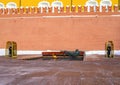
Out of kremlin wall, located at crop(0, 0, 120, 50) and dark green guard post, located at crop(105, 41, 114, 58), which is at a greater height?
kremlin wall, located at crop(0, 0, 120, 50)

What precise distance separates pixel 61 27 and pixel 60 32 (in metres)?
0.34

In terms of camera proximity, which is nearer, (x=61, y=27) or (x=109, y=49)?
(x=109, y=49)

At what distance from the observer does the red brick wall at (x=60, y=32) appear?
19.4 metres

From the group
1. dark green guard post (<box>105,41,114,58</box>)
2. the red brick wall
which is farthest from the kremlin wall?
dark green guard post (<box>105,41,114,58</box>)

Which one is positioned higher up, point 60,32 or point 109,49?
point 60,32

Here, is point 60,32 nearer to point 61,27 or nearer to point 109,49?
point 61,27

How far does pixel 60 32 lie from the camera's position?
19938 millimetres

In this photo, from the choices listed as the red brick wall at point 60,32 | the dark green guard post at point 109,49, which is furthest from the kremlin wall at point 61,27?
the dark green guard post at point 109,49

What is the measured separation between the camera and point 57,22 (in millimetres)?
19922

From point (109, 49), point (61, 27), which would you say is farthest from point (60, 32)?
point (109, 49)

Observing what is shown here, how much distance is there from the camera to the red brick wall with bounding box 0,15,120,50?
63.7 feet

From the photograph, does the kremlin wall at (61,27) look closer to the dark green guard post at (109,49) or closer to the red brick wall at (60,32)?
the red brick wall at (60,32)

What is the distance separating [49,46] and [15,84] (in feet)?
42.2

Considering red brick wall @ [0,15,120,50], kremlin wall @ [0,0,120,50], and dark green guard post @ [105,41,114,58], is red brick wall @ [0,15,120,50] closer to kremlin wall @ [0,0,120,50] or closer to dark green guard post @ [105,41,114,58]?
kremlin wall @ [0,0,120,50]
